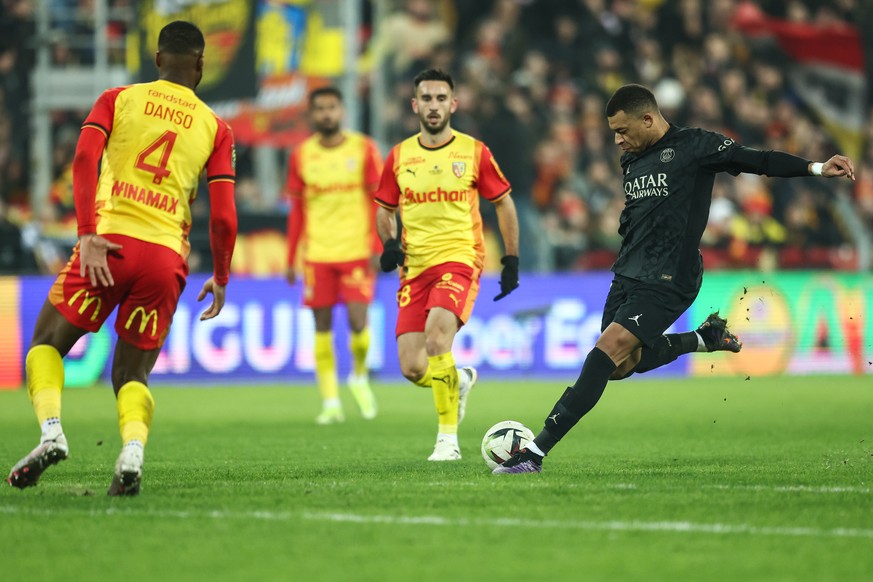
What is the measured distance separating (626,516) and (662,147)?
256 cm

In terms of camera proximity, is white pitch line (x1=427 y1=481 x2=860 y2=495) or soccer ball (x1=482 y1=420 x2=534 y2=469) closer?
white pitch line (x1=427 y1=481 x2=860 y2=495)

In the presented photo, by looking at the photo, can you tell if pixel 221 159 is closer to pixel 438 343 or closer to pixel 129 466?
pixel 129 466

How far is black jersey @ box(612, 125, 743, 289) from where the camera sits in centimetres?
751

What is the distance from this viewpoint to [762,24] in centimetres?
2359

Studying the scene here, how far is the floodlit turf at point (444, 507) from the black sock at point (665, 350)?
573 millimetres

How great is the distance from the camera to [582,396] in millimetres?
7316

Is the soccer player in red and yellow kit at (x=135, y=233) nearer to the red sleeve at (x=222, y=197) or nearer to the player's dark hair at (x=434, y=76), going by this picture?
the red sleeve at (x=222, y=197)

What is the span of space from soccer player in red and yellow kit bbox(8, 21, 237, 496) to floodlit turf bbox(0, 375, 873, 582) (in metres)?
0.51

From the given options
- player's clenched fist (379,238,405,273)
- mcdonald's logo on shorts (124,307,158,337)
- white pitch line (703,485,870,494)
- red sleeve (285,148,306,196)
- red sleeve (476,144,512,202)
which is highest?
red sleeve (285,148,306,196)

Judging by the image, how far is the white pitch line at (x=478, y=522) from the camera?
5.36 m

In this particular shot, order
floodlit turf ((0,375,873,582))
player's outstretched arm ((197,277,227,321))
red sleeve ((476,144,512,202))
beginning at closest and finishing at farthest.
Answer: floodlit turf ((0,375,873,582)) → player's outstretched arm ((197,277,227,321)) → red sleeve ((476,144,512,202))

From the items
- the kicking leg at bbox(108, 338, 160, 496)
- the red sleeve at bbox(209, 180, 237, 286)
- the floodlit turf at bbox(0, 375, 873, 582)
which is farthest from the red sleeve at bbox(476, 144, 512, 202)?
the kicking leg at bbox(108, 338, 160, 496)

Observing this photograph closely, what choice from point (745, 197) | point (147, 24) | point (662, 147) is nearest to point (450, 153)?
point (662, 147)

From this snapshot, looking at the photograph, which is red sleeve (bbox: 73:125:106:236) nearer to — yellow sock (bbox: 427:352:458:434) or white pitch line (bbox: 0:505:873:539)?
white pitch line (bbox: 0:505:873:539)
